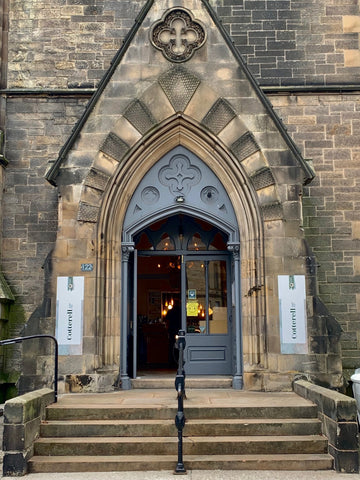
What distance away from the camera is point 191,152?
1091 cm

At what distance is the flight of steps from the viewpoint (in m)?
6.54

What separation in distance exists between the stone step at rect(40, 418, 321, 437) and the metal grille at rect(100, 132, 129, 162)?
5038 millimetres

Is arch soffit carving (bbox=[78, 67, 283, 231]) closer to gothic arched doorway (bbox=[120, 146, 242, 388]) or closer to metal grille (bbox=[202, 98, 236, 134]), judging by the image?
metal grille (bbox=[202, 98, 236, 134])


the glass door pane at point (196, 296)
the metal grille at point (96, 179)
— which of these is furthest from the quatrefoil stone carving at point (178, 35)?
the glass door pane at point (196, 296)

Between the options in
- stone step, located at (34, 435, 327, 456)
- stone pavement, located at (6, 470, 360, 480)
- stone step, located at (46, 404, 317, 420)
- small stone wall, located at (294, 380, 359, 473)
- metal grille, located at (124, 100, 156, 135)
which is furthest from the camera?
metal grille, located at (124, 100, 156, 135)

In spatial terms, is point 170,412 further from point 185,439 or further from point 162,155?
point 162,155

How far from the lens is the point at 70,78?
1288 cm

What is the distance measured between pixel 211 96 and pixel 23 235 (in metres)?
5.28

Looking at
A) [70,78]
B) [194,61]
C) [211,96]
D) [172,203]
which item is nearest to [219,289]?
[172,203]

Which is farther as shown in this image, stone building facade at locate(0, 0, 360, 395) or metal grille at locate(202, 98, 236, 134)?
metal grille at locate(202, 98, 236, 134)

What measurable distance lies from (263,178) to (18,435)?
6.08 metres

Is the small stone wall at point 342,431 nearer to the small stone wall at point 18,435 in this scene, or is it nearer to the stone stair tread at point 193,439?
the stone stair tread at point 193,439

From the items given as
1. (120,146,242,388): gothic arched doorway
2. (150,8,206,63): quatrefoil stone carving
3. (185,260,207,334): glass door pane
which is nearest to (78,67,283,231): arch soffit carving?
(150,8,206,63): quatrefoil stone carving

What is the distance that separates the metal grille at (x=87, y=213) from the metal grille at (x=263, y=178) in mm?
3028
